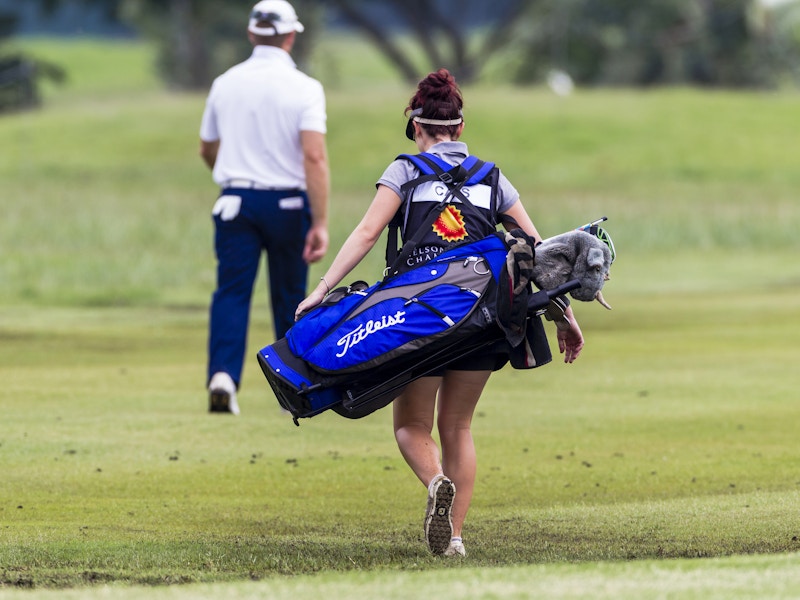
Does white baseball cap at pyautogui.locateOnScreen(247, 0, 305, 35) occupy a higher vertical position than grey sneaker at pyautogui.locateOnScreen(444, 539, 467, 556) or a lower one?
higher

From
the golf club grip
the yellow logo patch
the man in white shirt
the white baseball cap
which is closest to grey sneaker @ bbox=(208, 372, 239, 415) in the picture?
the man in white shirt

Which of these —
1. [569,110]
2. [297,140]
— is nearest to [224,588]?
[297,140]

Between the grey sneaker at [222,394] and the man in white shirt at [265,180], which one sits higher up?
the man in white shirt at [265,180]

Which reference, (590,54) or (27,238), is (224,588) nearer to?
(27,238)

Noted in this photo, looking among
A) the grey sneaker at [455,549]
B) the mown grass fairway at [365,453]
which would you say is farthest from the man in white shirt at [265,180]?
the grey sneaker at [455,549]

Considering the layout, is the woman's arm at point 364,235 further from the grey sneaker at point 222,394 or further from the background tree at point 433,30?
Answer: the background tree at point 433,30

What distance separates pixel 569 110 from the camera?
152 feet

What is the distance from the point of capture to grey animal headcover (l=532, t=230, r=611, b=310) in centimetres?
612

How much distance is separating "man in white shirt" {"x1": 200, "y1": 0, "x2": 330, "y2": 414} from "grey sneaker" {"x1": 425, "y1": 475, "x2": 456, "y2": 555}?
4029 millimetres

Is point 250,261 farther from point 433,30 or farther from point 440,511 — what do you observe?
point 433,30

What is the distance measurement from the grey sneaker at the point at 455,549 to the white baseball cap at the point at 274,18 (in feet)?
14.9

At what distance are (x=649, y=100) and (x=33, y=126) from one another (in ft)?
57.7

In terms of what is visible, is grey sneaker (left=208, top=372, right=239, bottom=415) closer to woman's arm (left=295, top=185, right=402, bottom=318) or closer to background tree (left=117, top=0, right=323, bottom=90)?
woman's arm (left=295, top=185, right=402, bottom=318)

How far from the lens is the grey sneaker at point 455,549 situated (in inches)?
243
